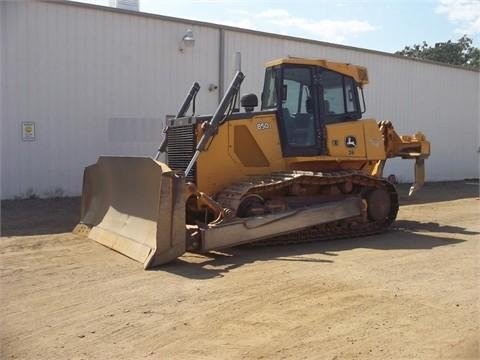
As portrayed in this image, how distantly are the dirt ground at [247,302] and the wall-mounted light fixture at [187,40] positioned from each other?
776cm

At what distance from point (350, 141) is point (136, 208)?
3.96 metres

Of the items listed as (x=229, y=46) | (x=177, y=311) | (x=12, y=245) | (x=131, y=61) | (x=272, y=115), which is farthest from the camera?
(x=229, y=46)

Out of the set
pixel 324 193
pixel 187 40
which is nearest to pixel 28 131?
pixel 187 40

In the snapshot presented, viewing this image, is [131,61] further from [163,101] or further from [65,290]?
[65,290]

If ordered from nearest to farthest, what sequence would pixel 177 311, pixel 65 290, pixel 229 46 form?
1. pixel 177 311
2. pixel 65 290
3. pixel 229 46

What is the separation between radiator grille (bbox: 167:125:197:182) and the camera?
8367mm

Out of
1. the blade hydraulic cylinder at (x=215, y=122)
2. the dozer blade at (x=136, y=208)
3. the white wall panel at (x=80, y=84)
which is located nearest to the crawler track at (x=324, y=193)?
the blade hydraulic cylinder at (x=215, y=122)

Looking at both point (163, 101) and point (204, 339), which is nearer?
point (204, 339)

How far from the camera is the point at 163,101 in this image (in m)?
14.6

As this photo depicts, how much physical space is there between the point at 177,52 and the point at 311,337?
11.7 meters

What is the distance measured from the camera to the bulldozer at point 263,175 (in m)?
7.32

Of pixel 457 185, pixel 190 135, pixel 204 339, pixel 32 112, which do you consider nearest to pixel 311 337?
pixel 204 339

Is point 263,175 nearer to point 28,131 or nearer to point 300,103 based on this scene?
point 300,103

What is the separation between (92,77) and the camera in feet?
44.1
